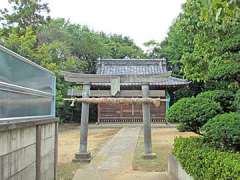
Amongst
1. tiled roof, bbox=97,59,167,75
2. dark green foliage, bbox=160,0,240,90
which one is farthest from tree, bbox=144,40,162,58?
dark green foliage, bbox=160,0,240,90

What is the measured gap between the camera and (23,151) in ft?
16.5

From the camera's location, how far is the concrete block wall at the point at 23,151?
4150mm

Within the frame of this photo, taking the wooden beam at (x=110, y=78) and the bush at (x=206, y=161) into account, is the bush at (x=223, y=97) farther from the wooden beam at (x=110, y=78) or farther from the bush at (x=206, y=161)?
the wooden beam at (x=110, y=78)

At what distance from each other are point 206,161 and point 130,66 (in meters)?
25.1

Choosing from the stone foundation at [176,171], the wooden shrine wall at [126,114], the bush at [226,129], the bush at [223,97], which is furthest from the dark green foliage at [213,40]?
the wooden shrine wall at [126,114]

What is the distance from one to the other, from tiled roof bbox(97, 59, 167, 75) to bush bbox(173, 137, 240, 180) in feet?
72.3

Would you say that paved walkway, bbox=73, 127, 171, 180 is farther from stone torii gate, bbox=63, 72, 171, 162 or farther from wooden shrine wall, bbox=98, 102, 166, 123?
wooden shrine wall, bbox=98, 102, 166, 123

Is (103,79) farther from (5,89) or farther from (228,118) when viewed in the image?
(5,89)

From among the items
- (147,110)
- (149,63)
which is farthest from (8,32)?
(147,110)

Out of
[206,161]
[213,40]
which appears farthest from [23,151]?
[213,40]

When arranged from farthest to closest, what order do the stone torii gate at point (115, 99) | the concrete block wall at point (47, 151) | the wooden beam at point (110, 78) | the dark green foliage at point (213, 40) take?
the wooden beam at point (110, 78) < the stone torii gate at point (115, 99) < the concrete block wall at point (47, 151) < the dark green foliage at point (213, 40)

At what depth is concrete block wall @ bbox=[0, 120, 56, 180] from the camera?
4150 millimetres

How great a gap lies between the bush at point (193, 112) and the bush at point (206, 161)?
391 millimetres

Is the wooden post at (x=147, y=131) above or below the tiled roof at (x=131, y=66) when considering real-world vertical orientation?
below
